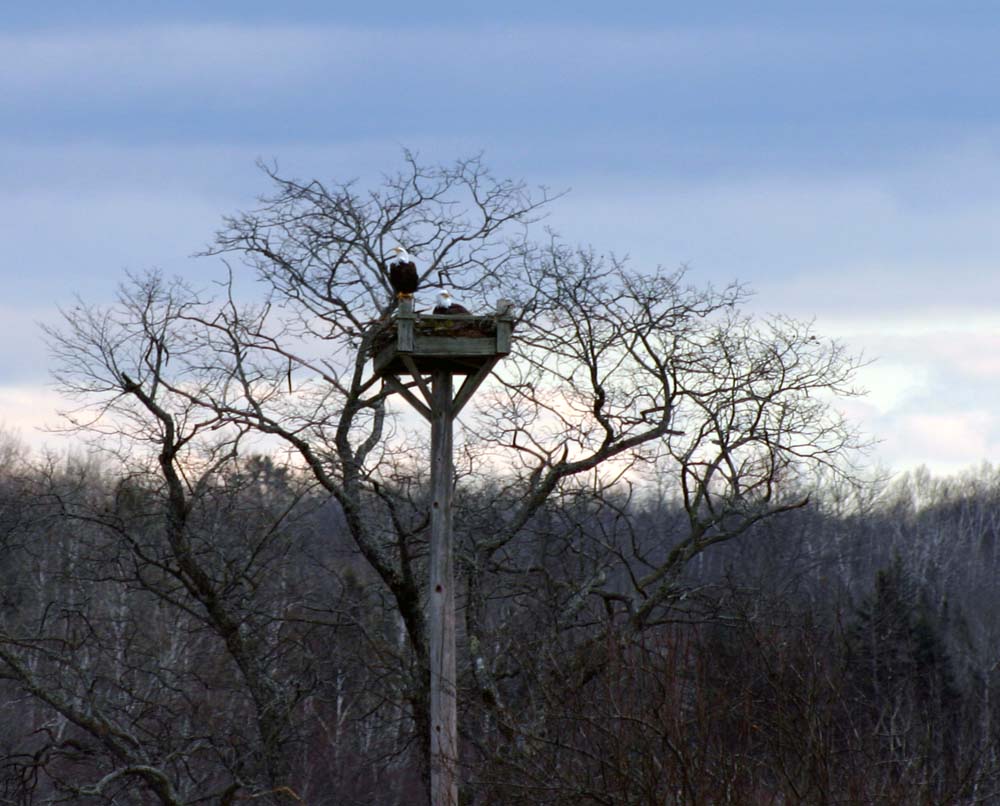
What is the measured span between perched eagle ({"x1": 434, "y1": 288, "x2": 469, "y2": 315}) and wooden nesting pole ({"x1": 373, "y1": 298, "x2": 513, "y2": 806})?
0.16 m

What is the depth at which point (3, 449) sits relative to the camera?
138 feet

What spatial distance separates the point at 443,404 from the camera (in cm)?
888

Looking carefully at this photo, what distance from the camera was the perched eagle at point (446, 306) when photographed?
8.81 m

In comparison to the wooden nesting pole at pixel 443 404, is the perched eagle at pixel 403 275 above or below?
above

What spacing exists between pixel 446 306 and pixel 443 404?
0.68 meters

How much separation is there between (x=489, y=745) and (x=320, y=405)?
364 cm

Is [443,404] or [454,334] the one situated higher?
[454,334]

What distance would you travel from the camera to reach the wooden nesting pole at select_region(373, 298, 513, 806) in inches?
339

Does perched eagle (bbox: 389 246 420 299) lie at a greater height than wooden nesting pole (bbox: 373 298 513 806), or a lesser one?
greater

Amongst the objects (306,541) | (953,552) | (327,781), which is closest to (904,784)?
(306,541)

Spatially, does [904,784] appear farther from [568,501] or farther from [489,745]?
[568,501]

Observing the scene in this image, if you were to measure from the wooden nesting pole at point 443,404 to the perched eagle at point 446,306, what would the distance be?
161mm

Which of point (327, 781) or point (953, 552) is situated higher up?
point (953, 552)

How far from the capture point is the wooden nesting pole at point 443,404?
339 inches
